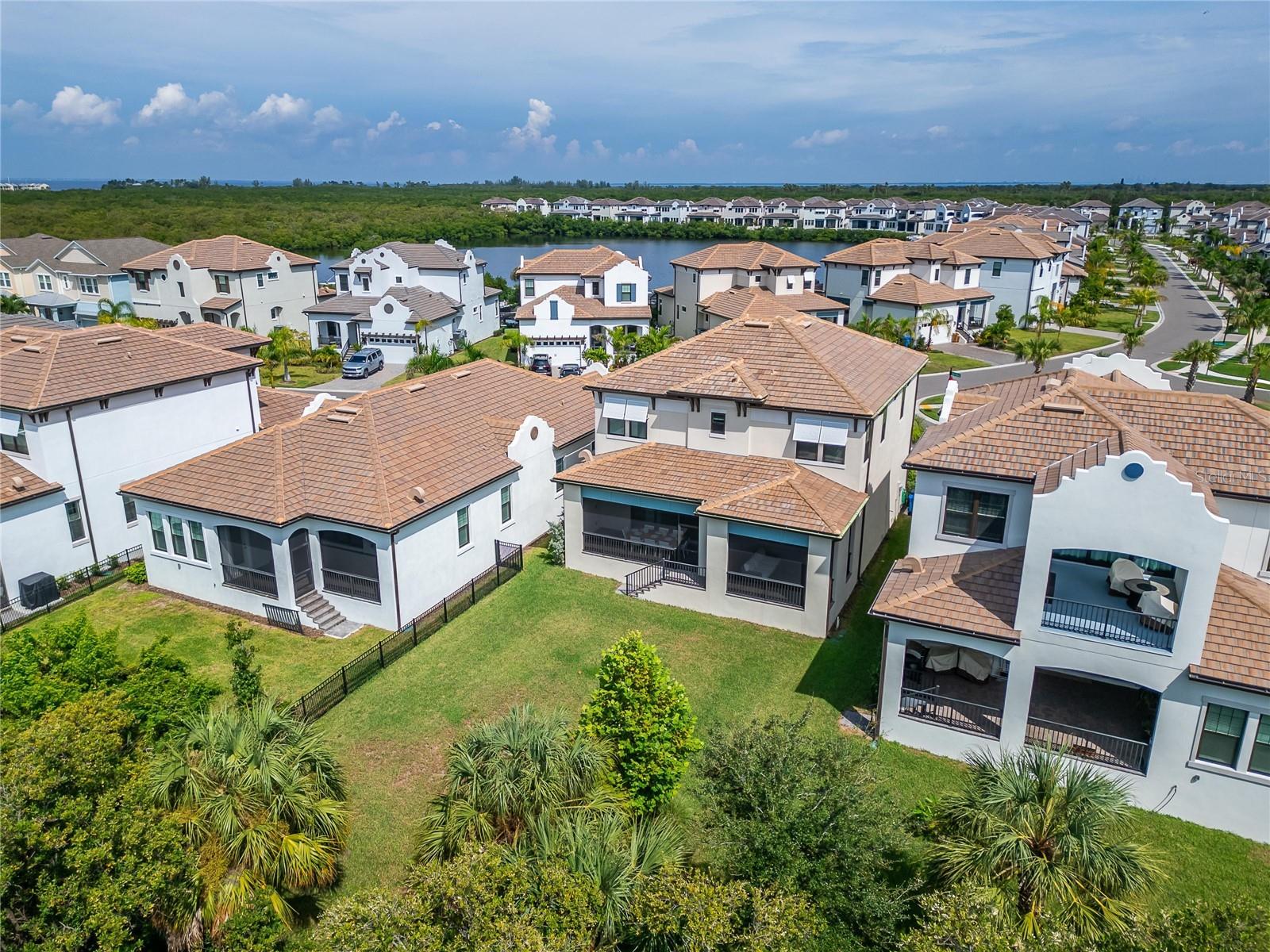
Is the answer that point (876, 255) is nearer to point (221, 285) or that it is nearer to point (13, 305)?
point (221, 285)

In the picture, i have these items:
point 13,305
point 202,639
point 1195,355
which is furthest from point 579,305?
point 13,305

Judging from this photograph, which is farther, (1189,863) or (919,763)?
(919,763)

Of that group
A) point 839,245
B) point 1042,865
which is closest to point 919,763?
point 1042,865

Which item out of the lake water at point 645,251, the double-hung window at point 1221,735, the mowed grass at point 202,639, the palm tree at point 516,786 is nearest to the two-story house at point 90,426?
the mowed grass at point 202,639

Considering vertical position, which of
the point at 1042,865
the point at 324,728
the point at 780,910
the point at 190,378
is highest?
the point at 190,378

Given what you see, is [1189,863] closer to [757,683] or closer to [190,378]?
[757,683]

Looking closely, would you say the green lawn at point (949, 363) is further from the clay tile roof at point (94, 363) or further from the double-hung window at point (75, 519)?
the double-hung window at point (75, 519)
